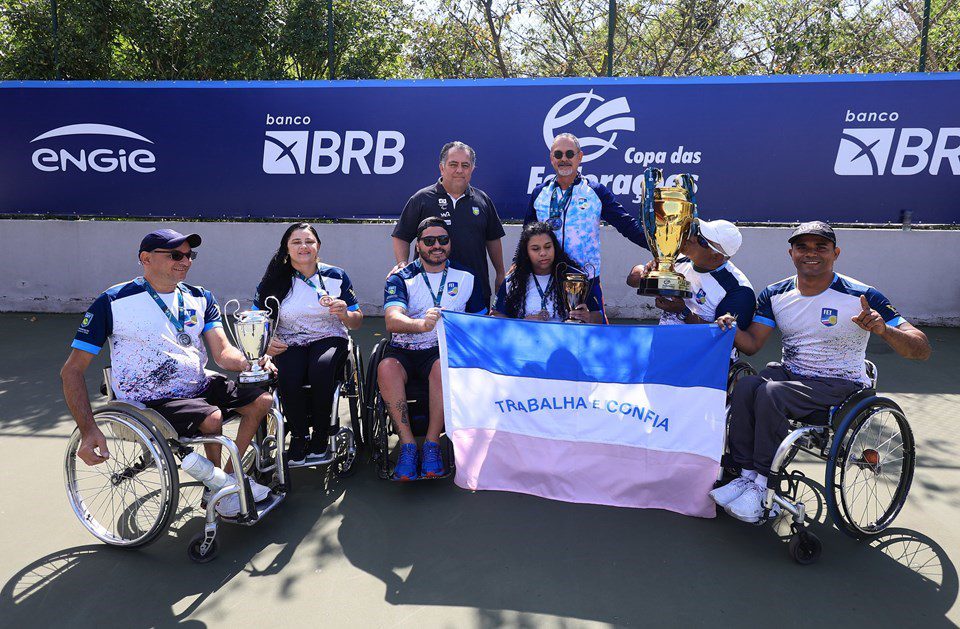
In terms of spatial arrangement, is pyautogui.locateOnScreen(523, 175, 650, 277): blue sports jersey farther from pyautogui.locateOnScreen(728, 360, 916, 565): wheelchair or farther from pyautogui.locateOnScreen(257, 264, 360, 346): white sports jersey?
pyautogui.locateOnScreen(728, 360, 916, 565): wheelchair

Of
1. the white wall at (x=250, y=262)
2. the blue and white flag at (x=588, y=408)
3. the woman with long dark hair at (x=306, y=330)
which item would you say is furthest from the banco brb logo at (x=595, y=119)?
the blue and white flag at (x=588, y=408)

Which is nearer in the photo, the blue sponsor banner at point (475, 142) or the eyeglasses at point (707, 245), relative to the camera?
the eyeglasses at point (707, 245)

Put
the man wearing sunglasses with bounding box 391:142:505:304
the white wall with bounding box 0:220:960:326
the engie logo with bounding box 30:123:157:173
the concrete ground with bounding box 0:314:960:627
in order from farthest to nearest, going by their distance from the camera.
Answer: the engie logo with bounding box 30:123:157:173
the white wall with bounding box 0:220:960:326
the man wearing sunglasses with bounding box 391:142:505:304
the concrete ground with bounding box 0:314:960:627

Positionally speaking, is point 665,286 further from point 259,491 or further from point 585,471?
point 259,491

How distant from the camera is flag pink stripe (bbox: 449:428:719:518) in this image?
2.91 metres

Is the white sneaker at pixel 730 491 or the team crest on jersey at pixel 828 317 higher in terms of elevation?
the team crest on jersey at pixel 828 317

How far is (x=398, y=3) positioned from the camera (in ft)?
31.0

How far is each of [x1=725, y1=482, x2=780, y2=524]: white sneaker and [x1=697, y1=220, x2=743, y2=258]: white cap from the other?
3.60ft

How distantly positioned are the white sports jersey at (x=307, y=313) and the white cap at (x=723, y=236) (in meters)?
1.84

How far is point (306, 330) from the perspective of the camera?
357cm

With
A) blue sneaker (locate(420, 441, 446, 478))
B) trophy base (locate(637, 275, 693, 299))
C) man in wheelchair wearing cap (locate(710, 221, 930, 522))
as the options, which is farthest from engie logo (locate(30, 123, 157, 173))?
man in wheelchair wearing cap (locate(710, 221, 930, 522))

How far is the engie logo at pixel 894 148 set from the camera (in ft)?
21.2

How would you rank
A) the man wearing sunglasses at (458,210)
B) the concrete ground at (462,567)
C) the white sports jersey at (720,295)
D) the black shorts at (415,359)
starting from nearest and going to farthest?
the concrete ground at (462,567)
the white sports jersey at (720,295)
the black shorts at (415,359)
the man wearing sunglasses at (458,210)

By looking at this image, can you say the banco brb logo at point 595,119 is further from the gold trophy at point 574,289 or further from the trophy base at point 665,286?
the trophy base at point 665,286
